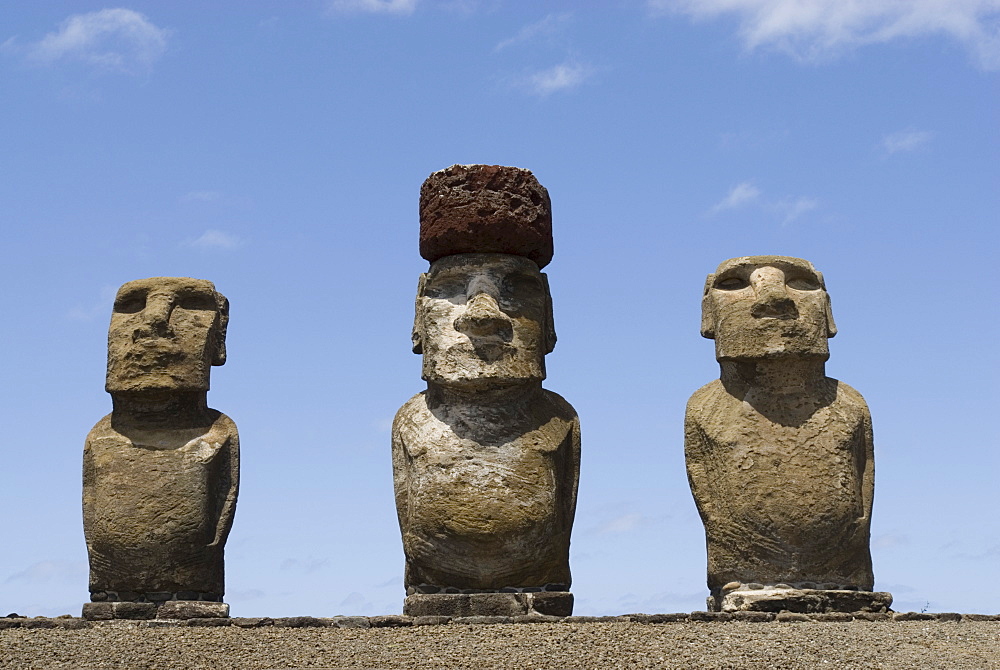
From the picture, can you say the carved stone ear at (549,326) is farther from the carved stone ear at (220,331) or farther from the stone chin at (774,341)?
the carved stone ear at (220,331)

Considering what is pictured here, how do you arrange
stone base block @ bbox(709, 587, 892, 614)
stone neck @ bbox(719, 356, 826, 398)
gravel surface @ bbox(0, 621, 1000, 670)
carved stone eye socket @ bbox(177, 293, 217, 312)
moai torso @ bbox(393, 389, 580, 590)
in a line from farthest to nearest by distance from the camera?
carved stone eye socket @ bbox(177, 293, 217, 312) < stone neck @ bbox(719, 356, 826, 398) < stone base block @ bbox(709, 587, 892, 614) < moai torso @ bbox(393, 389, 580, 590) < gravel surface @ bbox(0, 621, 1000, 670)

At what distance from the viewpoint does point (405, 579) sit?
1320 cm

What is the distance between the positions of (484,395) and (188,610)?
9.35 feet

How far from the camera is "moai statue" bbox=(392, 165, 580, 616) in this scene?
42.0 feet

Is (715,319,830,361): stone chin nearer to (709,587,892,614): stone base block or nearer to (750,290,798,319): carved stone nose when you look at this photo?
(750,290,798,319): carved stone nose

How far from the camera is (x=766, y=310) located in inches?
527

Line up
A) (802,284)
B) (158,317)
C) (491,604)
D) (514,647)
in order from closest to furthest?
(514,647) → (491,604) → (802,284) → (158,317)

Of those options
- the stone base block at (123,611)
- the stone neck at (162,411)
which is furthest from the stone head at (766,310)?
the stone base block at (123,611)

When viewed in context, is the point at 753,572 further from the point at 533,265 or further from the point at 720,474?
the point at 533,265

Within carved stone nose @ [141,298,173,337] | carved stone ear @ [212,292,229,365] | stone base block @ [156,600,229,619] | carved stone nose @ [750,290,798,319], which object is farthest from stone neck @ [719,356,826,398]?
carved stone nose @ [141,298,173,337]

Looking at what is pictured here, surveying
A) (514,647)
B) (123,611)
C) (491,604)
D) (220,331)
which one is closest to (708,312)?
(491,604)

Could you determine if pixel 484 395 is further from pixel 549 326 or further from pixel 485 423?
pixel 549 326

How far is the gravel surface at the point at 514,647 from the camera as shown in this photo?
1115cm

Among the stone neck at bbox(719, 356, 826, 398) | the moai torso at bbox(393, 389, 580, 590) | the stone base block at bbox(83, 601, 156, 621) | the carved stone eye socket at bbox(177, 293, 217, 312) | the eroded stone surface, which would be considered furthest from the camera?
the carved stone eye socket at bbox(177, 293, 217, 312)
